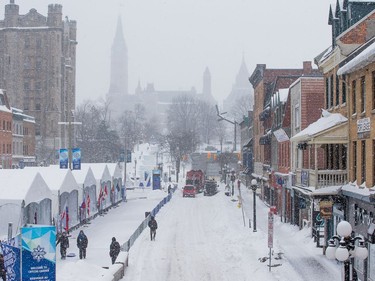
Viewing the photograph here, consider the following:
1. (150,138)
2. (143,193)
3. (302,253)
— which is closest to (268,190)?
(143,193)

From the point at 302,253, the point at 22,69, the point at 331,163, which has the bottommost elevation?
the point at 302,253

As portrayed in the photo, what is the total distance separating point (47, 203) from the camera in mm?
32906

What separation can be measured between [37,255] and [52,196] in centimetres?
1770

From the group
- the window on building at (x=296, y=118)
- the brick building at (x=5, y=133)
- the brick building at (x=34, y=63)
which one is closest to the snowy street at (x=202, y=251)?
the window on building at (x=296, y=118)

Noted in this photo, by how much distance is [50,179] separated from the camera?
3616cm

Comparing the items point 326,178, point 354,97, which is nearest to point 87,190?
point 326,178

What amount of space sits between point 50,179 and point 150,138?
14364cm

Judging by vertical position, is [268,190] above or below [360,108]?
below

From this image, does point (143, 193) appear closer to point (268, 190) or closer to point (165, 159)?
point (268, 190)

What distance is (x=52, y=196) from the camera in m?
34.3

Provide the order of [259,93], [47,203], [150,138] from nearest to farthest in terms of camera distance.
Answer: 1. [47,203]
2. [259,93]
3. [150,138]

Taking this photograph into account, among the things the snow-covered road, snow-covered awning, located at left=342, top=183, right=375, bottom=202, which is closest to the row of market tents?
the snow-covered road

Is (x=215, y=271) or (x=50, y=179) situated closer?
(x=215, y=271)

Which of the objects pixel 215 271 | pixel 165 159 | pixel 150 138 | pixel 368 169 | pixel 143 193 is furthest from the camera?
pixel 150 138
